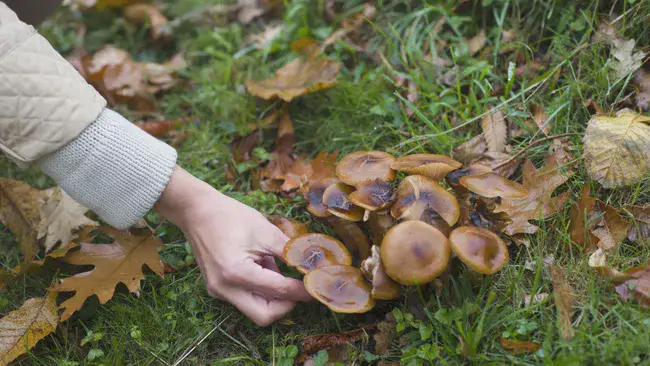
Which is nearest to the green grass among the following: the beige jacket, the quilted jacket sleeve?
the beige jacket

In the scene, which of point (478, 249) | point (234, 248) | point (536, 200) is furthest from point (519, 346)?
point (234, 248)

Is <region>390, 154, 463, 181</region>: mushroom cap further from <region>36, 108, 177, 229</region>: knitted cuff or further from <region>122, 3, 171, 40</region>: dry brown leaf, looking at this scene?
<region>122, 3, 171, 40</region>: dry brown leaf

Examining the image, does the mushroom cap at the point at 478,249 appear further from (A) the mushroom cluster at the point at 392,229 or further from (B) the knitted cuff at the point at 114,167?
(B) the knitted cuff at the point at 114,167

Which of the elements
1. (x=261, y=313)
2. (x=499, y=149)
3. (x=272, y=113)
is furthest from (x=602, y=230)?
(x=272, y=113)

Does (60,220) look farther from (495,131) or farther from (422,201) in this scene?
(495,131)

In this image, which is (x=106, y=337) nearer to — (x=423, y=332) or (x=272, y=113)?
(x=423, y=332)

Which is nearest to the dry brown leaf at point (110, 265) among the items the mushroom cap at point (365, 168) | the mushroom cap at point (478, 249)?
the mushroom cap at point (365, 168)
